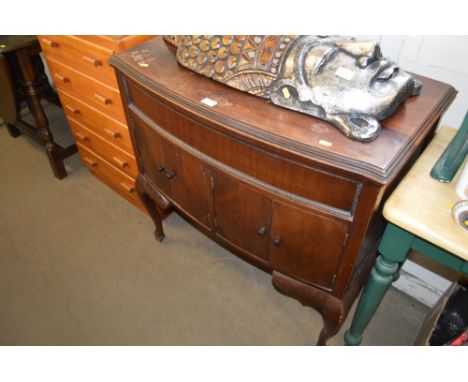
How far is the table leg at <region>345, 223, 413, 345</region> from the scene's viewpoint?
103 centimetres

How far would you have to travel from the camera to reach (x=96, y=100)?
185 cm

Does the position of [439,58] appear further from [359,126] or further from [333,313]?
[333,313]

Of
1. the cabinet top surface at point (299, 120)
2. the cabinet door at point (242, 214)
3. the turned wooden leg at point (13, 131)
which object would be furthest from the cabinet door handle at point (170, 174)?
the turned wooden leg at point (13, 131)

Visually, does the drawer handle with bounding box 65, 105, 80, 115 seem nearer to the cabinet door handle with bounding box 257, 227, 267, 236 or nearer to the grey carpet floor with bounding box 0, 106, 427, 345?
the grey carpet floor with bounding box 0, 106, 427, 345

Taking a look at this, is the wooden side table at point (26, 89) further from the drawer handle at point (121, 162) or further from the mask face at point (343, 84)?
the mask face at point (343, 84)

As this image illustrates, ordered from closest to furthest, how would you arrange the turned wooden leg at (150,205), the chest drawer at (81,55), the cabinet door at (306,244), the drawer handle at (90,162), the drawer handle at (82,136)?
1. the cabinet door at (306,244)
2. the chest drawer at (81,55)
3. the turned wooden leg at (150,205)
4. the drawer handle at (82,136)
5. the drawer handle at (90,162)

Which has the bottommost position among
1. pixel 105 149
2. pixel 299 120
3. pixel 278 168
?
pixel 105 149

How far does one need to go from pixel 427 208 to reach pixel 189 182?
0.79 metres

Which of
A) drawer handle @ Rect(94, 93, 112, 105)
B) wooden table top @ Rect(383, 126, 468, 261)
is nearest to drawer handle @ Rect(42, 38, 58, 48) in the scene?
drawer handle @ Rect(94, 93, 112, 105)

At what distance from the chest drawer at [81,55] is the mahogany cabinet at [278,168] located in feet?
0.89

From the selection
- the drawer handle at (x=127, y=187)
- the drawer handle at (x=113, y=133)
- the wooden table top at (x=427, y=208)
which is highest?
the wooden table top at (x=427, y=208)

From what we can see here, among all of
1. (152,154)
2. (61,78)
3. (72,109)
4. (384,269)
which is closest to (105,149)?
(72,109)

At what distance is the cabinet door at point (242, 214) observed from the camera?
113 centimetres

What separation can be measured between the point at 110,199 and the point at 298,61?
1725mm
